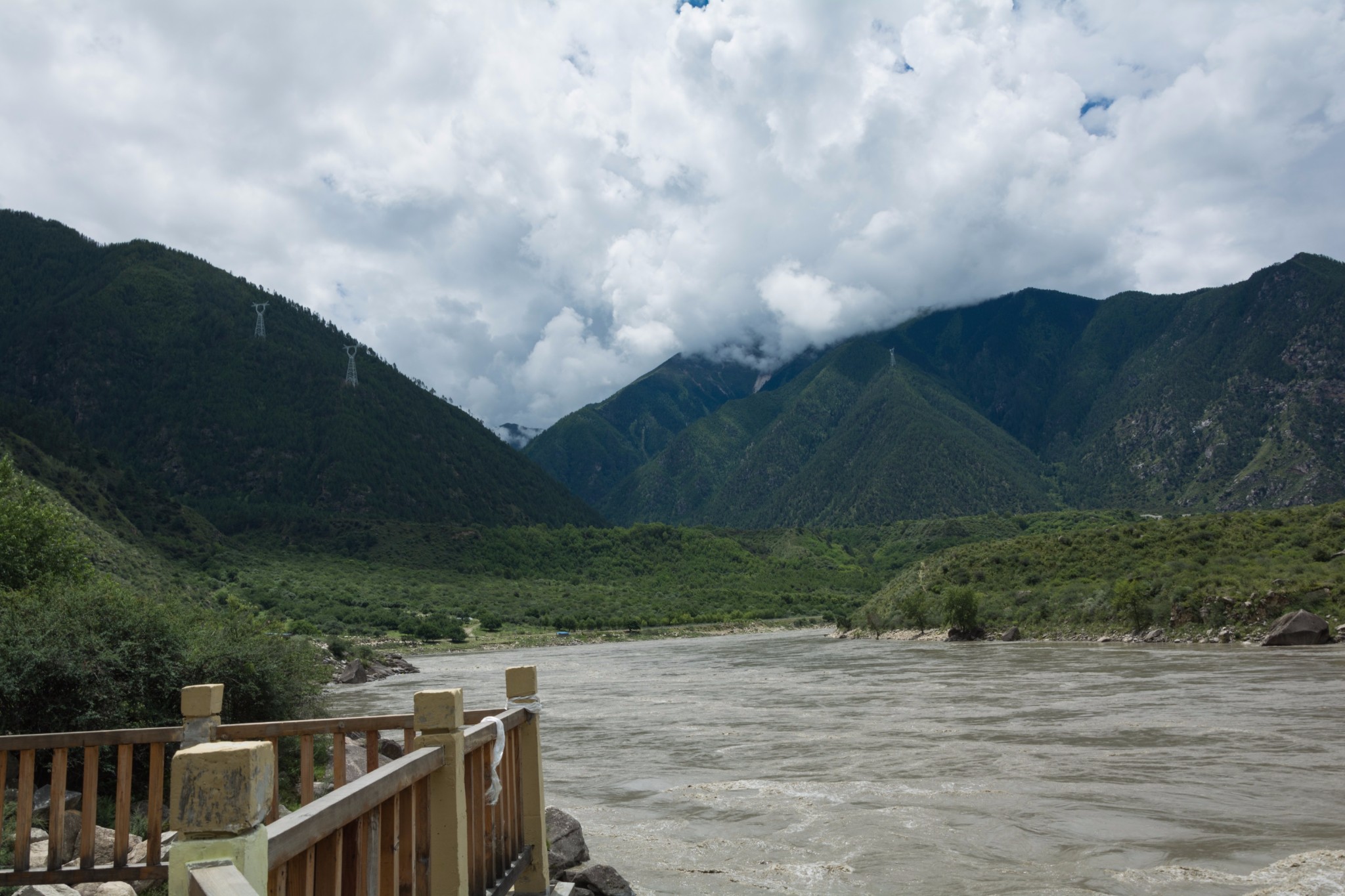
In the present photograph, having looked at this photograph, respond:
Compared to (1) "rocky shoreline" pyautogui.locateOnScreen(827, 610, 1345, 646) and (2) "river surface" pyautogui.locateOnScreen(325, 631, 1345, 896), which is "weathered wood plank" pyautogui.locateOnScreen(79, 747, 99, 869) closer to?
(2) "river surface" pyautogui.locateOnScreen(325, 631, 1345, 896)

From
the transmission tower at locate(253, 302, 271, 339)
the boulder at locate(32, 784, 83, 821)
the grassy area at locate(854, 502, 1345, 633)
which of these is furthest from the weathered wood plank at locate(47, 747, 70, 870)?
the transmission tower at locate(253, 302, 271, 339)

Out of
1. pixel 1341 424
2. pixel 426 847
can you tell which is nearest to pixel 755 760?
pixel 426 847

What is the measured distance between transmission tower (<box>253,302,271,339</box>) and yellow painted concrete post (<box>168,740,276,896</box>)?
188 metres

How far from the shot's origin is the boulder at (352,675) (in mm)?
45938

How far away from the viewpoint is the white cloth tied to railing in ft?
19.9

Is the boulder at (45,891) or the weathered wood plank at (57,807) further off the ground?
the weathered wood plank at (57,807)

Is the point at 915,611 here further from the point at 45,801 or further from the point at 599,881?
the point at 45,801

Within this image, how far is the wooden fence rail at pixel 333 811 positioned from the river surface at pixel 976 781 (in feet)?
14.5

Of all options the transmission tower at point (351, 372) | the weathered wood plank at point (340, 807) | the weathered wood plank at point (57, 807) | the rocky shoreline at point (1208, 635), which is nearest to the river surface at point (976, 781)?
the rocky shoreline at point (1208, 635)

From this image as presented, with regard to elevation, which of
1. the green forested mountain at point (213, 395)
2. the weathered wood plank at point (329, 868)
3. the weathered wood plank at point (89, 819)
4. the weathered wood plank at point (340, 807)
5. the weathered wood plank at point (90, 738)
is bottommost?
the weathered wood plank at point (89, 819)

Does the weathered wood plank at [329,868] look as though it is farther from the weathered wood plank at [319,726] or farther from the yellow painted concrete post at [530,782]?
the yellow painted concrete post at [530,782]

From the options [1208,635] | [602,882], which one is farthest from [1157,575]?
[602,882]

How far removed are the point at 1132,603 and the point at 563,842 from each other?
1884 inches

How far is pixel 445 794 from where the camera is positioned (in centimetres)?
505
